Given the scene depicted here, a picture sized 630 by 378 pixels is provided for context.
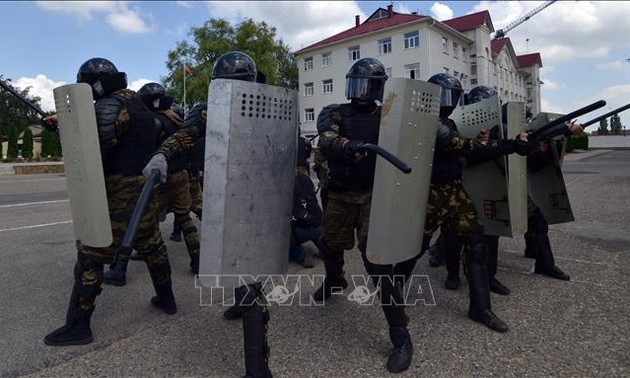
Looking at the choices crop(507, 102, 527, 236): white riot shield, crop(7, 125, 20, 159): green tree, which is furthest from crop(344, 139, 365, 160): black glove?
crop(7, 125, 20, 159): green tree

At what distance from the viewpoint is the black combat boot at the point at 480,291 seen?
10.2 ft

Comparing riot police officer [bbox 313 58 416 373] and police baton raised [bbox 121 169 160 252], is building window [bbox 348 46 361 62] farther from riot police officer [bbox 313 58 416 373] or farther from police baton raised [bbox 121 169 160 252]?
police baton raised [bbox 121 169 160 252]

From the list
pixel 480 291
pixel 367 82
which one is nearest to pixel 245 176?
pixel 367 82

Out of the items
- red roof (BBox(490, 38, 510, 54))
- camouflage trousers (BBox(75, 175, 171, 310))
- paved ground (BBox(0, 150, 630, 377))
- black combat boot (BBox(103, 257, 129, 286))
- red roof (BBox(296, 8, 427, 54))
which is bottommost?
paved ground (BBox(0, 150, 630, 377))

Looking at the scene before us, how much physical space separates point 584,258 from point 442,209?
2.69 meters

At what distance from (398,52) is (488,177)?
35.1m

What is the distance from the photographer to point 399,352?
102 inches

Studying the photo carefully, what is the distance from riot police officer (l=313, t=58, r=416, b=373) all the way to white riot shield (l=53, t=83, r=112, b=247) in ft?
4.24

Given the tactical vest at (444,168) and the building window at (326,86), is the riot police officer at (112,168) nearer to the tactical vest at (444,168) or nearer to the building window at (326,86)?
the tactical vest at (444,168)

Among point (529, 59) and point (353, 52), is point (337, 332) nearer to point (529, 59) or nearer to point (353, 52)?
point (353, 52)

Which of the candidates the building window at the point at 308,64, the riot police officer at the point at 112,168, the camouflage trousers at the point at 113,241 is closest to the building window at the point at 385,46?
the building window at the point at 308,64

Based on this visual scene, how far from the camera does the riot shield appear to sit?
172 inches

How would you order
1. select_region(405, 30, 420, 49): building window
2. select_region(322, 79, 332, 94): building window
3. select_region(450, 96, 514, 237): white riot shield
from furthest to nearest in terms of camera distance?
select_region(322, 79, 332, 94): building window < select_region(405, 30, 420, 49): building window < select_region(450, 96, 514, 237): white riot shield

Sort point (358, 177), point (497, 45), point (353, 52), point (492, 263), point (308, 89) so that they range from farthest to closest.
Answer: point (497, 45), point (308, 89), point (353, 52), point (492, 263), point (358, 177)
